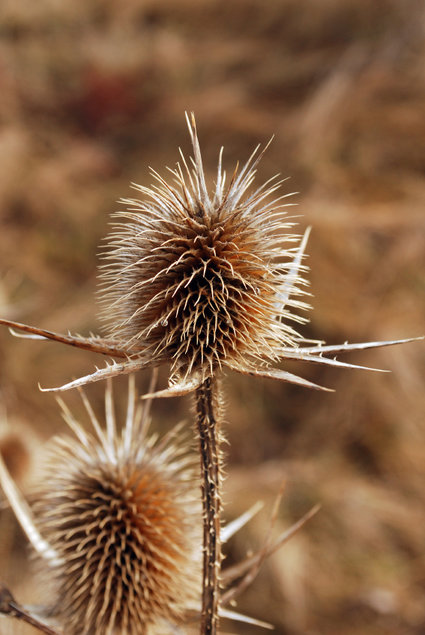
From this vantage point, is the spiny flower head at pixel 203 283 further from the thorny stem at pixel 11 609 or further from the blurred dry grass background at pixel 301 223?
the blurred dry grass background at pixel 301 223

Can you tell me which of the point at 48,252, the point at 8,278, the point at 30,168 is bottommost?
the point at 8,278

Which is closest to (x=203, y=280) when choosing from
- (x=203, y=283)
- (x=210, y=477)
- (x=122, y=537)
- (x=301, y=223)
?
(x=203, y=283)

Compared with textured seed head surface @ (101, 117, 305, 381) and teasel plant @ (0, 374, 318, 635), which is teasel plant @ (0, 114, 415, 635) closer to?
textured seed head surface @ (101, 117, 305, 381)

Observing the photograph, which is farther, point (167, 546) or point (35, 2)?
point (35, 2)

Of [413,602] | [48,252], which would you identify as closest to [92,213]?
[48,252]

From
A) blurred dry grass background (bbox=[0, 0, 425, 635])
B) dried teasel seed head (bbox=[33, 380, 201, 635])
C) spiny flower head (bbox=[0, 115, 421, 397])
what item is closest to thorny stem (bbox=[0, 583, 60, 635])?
dried teasel seed head (bbox=[33, 380, 201, 635])

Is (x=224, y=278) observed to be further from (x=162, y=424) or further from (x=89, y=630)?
(x=162, y=424)

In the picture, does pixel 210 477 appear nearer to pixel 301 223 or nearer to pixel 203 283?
pixel 203 283
